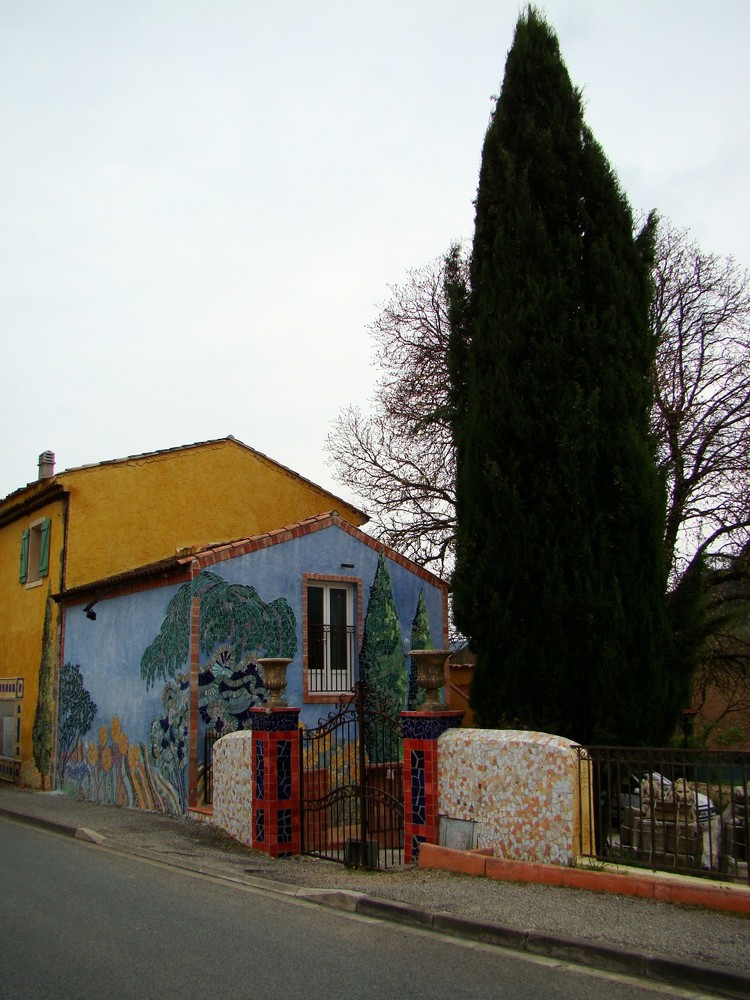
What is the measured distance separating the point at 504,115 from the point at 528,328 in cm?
375

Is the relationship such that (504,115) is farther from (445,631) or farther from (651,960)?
(651,960)

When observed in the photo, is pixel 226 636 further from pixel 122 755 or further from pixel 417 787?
pixel 417 787

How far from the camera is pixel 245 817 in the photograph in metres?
11.1

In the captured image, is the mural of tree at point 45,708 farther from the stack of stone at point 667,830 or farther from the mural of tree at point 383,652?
the stack of stone at point 667,830

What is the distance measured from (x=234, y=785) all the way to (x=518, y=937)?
590 centimetres

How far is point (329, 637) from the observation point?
49.6ft

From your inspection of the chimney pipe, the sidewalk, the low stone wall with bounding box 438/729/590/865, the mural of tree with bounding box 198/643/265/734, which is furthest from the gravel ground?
the chimney pipe

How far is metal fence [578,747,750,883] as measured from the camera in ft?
23.1

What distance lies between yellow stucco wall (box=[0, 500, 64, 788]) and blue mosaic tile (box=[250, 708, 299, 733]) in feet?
27.6

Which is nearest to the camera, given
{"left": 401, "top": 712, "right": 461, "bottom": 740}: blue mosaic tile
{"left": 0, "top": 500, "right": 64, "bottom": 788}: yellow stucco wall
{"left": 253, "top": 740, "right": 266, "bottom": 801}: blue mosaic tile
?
{"left": 401, "top": 712, "right": 461, "bottom": 740}: blue mosaic tile

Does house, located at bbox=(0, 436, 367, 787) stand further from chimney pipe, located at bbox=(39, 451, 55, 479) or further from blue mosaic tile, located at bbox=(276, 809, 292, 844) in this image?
blue mosaic tile, located at bbox=(276, 809, 292, 844)

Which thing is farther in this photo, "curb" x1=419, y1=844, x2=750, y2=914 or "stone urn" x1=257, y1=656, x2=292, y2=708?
"stone urn" x1=257, y1=656, x2=292, y2=708

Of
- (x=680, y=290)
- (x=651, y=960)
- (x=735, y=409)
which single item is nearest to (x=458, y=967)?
(x=651, y=960)

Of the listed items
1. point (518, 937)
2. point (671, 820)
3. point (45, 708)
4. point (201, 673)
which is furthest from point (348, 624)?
point (518, 937)
